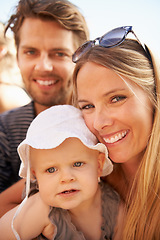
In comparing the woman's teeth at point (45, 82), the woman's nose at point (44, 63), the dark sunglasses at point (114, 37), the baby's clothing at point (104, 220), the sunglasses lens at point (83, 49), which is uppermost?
the dark sunglasses at point (114, 37)

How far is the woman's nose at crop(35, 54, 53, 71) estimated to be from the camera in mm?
3221

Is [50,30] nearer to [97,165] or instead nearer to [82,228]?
[97,165]

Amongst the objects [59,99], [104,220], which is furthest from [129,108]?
[59,99]

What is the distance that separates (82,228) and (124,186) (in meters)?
0.55

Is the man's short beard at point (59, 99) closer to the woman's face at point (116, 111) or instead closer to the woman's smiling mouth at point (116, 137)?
the woman's face at point (116, 111)

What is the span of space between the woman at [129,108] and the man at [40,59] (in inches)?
48.1

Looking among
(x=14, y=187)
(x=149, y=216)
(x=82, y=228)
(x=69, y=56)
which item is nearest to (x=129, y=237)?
(x=149, y=216)

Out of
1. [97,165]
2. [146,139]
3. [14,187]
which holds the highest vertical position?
[146,139]

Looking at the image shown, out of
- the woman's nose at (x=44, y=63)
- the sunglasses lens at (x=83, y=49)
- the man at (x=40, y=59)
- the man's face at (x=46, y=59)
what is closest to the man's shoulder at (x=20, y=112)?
the man at (x=40, y=59)

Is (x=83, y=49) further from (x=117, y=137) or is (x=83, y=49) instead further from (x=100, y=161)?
(x=100, y=161)

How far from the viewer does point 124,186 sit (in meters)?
2.39

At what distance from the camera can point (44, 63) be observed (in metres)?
3.23

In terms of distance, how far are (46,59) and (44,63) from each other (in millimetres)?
53

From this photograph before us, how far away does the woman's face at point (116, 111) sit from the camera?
1944 millimetres
